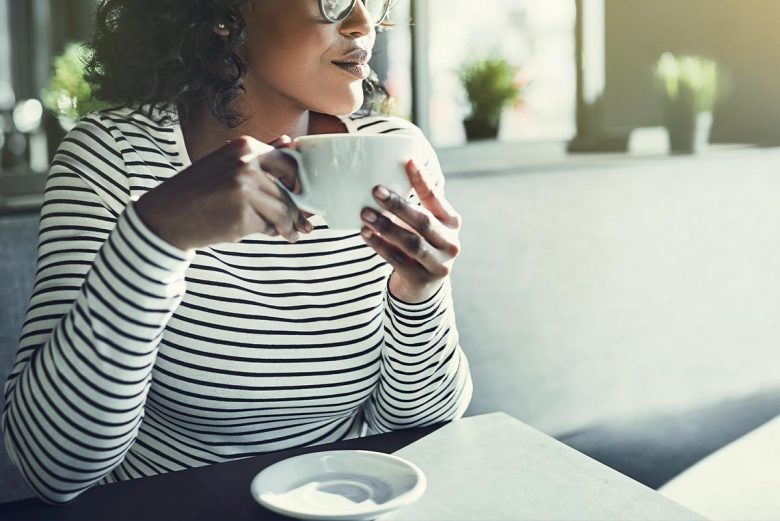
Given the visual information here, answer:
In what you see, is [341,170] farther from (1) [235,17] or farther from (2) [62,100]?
(2) [62,100]

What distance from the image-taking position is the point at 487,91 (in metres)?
2.48

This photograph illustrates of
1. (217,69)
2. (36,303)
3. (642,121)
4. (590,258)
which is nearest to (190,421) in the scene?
(36,303)

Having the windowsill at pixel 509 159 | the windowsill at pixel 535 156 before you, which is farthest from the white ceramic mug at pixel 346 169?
the windowsill at pixel 535 156

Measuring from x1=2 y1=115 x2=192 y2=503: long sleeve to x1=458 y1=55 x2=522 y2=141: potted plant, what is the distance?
1701mm

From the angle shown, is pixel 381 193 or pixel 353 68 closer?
pixel 381 193

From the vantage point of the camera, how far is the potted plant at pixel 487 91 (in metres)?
2.46

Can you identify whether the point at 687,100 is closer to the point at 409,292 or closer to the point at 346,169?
the point at 409,292

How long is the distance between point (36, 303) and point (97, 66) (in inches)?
20.6

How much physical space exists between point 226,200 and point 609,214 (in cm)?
152

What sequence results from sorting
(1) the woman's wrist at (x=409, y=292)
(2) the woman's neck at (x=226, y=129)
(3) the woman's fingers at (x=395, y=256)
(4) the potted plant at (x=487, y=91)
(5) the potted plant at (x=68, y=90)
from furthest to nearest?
(4) the potted plant at (x=487, y=91) < (5) the potted plant at (x=68, y=90) < (2) the woman's neck at (x=226, y=129) < (1) the woman's wrist at (x=409, y=292) < (3) the woman's fingers at (x=395, y=256)

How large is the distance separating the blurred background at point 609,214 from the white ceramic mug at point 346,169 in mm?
783

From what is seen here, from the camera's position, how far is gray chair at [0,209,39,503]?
1.37 meters

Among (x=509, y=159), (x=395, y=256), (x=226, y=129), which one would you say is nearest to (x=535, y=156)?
(x=509, y=159)

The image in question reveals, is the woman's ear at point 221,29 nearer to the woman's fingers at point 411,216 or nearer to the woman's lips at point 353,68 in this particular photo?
the woman's lips at point 353,68
